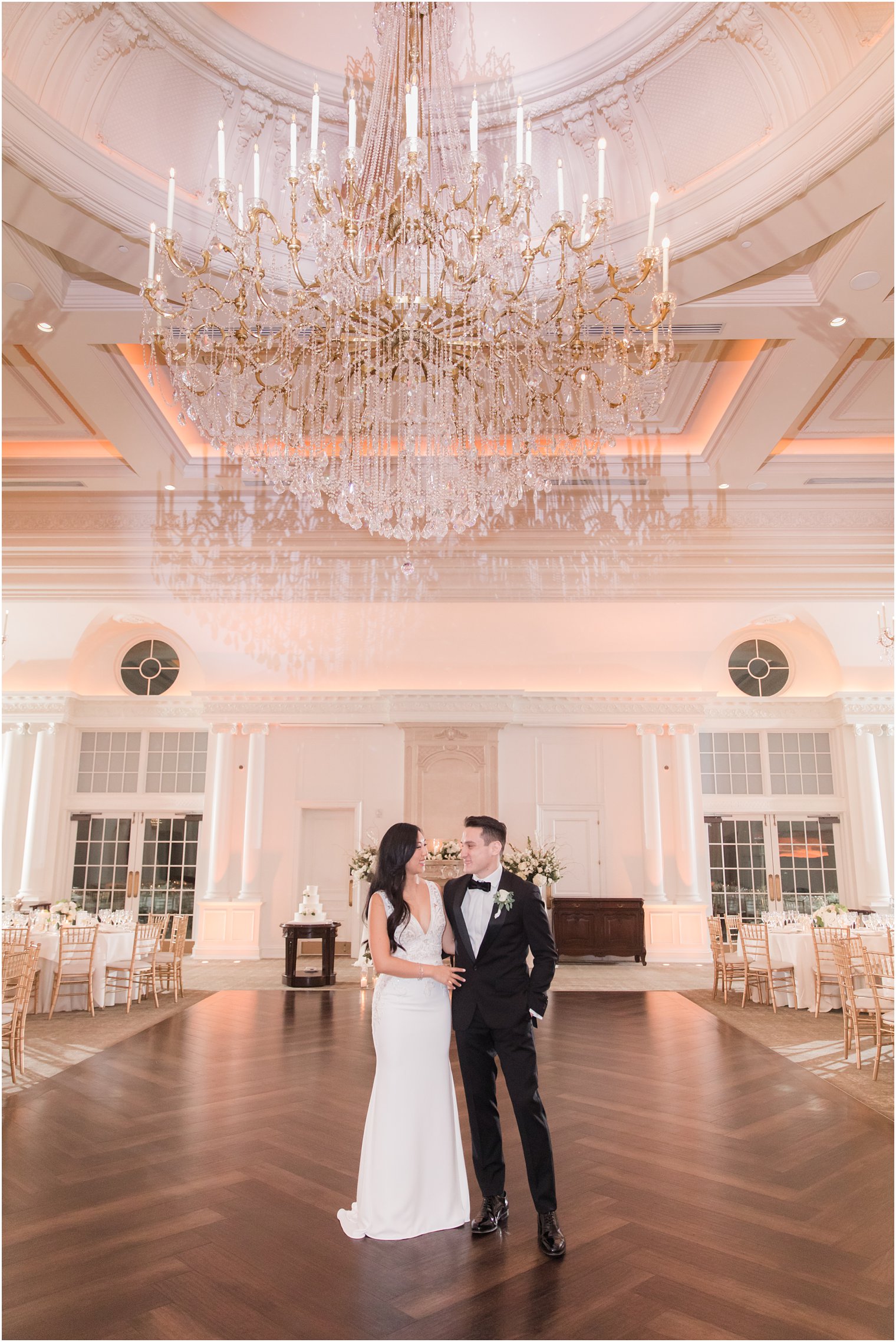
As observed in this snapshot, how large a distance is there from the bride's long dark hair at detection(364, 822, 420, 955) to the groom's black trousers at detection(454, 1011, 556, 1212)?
49 centimetres

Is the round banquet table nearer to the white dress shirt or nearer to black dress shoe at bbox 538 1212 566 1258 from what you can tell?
black dress shoe at bbox 538 1212 566 1258

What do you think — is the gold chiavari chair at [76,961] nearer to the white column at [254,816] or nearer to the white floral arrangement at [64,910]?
the white floral arrangement at [64,910]

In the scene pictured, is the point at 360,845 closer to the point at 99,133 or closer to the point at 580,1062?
the point at 580,1062

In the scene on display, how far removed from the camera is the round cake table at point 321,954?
407 inches

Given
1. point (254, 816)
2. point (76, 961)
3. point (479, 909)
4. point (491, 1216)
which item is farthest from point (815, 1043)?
point (254, 816)

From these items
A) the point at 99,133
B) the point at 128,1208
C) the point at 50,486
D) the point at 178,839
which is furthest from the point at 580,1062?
the point at 178,839

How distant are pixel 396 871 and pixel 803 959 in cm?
728

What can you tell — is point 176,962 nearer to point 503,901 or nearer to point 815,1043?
point 815,1043

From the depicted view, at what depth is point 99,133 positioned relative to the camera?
520cm

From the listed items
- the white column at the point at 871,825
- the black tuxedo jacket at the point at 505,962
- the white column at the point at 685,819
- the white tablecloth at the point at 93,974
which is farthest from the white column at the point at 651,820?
the black tuxedo jacket at the point at 505,962

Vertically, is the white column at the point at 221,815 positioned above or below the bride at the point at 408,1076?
above

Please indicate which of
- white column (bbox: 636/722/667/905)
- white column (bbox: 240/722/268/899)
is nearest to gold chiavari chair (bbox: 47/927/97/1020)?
white column (bbox: 240/722/268/899)

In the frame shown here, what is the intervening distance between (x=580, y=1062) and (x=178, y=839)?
940 cm

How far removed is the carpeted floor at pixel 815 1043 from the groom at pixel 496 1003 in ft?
10.1
